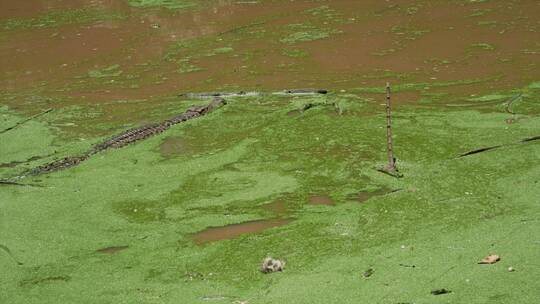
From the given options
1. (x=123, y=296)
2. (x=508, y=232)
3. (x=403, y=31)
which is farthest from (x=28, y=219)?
(x=403, y=31)

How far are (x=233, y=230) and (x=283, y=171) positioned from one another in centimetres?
109

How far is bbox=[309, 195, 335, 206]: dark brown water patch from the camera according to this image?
5633 millimetres

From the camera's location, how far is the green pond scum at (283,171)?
446cm

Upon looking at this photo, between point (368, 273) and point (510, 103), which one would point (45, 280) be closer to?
point (368, 273)

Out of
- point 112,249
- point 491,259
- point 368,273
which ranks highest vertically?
point 491,259

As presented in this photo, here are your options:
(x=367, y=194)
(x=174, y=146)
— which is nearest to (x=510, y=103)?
(x=367, y=194)

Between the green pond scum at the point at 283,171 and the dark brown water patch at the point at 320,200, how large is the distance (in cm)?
2

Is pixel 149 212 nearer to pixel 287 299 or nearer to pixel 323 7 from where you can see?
pixel 287 299

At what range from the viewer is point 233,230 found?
5379mm

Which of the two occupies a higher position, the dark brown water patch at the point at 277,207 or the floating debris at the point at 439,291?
the floating debris at the point at 439,291

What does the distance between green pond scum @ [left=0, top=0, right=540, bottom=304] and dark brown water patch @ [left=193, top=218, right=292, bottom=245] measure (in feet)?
0.08

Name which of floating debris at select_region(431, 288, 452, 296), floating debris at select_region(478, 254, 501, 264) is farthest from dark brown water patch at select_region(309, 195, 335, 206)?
floating debris at select_region(431, 288, 452, 296)

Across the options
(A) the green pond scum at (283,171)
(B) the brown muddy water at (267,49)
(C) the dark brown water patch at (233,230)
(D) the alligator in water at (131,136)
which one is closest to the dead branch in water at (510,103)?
(A) the green pond scum at (283,171)

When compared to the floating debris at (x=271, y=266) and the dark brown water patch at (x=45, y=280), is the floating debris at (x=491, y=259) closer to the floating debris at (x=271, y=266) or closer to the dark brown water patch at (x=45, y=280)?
the floating debris at (x=271, y=266)
